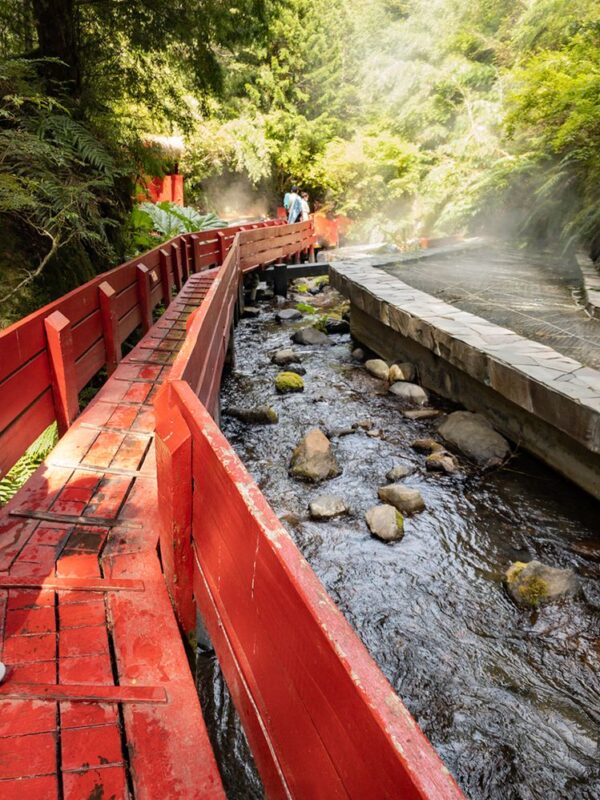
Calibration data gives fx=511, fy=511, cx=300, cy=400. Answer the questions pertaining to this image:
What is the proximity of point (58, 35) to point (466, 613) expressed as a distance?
6895 mm

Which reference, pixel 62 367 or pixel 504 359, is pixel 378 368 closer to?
pixel 504 359

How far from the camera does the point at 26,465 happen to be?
13.0ft

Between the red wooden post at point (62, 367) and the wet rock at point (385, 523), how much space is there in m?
2.30

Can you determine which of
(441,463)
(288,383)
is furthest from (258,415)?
(441,463)

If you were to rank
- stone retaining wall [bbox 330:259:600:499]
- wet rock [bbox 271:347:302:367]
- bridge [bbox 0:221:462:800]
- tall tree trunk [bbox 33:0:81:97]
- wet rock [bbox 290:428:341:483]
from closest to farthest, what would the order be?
1. bridge [bbox 0:221:462:800]
2. stone retaining wall [bbox 330:259:600:499]
3. wet rock [bbox 290:428:341:483]
4. tall tree trunk [bbox 33:0:81:97]
5. wet rock [bbox 271:347:302:367]

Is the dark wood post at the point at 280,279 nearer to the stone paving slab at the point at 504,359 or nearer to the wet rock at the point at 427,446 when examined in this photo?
the stone paving slab at the point at 504,359

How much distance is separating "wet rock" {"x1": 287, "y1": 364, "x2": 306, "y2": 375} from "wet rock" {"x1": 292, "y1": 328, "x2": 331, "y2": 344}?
125 centimetres

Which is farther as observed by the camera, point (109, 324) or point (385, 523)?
point (109, 324)

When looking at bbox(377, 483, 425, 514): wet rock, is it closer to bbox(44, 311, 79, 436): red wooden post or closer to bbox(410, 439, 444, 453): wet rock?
bbox(410, 439, 444, 453): wet rock

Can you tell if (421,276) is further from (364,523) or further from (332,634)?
(332,634)

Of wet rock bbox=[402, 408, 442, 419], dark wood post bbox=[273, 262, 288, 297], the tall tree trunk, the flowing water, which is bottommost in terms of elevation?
the flowing water

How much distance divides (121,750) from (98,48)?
7.31m

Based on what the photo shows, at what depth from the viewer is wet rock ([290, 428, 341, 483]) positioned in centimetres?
464

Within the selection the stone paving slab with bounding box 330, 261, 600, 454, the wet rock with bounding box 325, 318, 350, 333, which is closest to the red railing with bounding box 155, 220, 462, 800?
the stone paving slab with bounding box 330, 261, 600, 454
